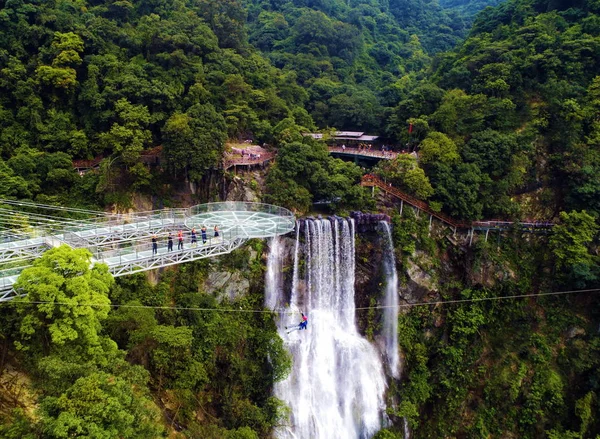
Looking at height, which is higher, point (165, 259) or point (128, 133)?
point (128, 133)

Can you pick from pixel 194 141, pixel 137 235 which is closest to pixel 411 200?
pixel 194 141

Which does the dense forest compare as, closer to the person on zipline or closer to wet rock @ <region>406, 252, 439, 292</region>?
wet rock @ <region>406, 252, 439, 292</region>

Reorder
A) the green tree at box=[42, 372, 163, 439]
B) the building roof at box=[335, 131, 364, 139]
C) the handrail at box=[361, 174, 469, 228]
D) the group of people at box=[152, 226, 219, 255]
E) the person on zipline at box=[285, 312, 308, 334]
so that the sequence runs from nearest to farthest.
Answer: the green tree at box=[42, 372, 163, 439] < the group of people at box=[152, 226, 219, 255] < the person on zipline at box=[285, 312, 308, 334] < the handrail at box=[361, 174, 469, 228] < the building roof at box=[335, 131, 364, 139]

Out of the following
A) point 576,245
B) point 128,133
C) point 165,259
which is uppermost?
point 128,133

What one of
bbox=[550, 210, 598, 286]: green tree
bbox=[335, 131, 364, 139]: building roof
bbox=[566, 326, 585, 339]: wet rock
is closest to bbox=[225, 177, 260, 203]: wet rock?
bbox=[335, 131, 364, 139]: building roof

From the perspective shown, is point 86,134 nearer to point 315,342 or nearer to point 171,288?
point 171,288

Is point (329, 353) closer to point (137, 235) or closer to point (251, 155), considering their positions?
point (137, 235)

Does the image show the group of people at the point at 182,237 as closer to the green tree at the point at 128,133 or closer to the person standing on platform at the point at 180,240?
the person standing on platform at the point at 180,240
